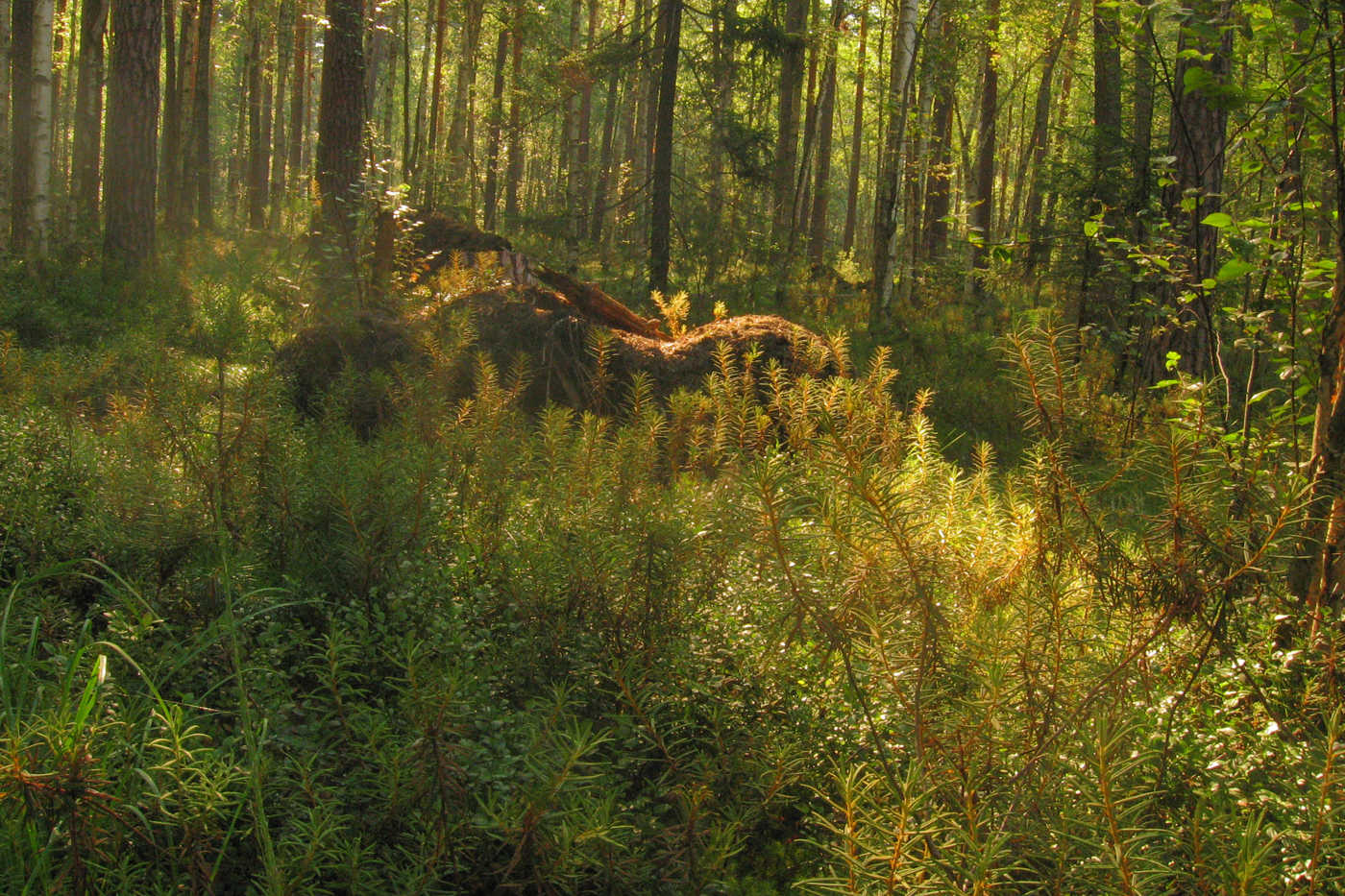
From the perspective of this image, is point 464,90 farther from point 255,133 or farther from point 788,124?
point 788,124

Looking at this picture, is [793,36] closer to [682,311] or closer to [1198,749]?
[682,311]

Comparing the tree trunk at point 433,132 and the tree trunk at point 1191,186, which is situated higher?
the tree trunk at point 433,132

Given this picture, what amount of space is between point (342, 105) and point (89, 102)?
8.95 metres

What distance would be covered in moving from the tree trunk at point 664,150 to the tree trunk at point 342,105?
420cm

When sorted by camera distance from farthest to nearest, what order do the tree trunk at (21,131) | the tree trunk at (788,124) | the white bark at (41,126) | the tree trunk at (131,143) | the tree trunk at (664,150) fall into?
the tree trunk at (788,124) < the tree trunk at (664,150) < the tree trunk at (21,131) < the tree trunk at (131,143) < the white bark at (41,126)

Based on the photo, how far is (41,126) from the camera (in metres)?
12.2

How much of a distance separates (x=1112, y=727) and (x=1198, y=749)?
0.88 metres

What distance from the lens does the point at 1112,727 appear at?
5.88 feet

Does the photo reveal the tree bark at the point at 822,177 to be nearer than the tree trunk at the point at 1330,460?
No

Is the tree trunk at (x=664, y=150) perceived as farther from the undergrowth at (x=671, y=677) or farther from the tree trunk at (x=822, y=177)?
the undergrowth at (x=671, y=677)

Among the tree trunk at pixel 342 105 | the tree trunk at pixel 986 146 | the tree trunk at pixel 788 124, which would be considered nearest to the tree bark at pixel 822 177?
the tree trunk at pixel 788 124

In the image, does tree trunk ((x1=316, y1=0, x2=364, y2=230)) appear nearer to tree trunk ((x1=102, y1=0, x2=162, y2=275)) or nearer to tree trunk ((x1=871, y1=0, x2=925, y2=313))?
tree trunk ((x1=102, y1=0, x2=162, y2=275))

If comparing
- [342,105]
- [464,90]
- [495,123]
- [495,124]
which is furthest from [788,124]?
[342,105]

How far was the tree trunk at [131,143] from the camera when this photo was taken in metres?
12.0
